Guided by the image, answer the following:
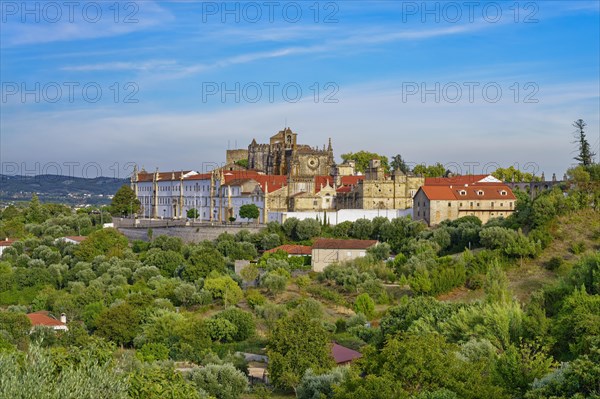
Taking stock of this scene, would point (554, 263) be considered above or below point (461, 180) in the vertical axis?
below

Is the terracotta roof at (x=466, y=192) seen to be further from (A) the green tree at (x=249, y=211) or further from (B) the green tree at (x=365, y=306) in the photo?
(B) the green tree at (x=365, y=306)

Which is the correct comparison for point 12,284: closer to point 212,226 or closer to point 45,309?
point 45,309

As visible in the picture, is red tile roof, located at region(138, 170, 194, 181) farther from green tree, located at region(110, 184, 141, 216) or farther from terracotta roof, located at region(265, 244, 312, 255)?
terracotta roof, located at region(265, 244, 312, 255)

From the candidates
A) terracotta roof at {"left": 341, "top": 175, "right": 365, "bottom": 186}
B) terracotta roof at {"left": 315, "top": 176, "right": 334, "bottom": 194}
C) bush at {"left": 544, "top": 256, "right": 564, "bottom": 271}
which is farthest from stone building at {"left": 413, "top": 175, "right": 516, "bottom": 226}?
bush at {"left": 544, "top": 256, "right": 564, "bottom": 271}

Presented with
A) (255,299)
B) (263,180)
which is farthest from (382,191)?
(255,299)

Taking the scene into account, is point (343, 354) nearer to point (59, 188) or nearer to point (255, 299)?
point (255, 299)

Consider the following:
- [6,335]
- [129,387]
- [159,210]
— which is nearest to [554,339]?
[129,387]
